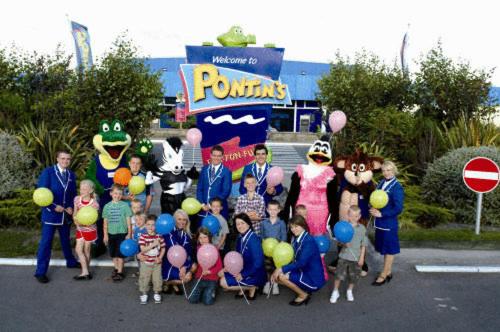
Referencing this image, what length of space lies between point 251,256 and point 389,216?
71.6 inches

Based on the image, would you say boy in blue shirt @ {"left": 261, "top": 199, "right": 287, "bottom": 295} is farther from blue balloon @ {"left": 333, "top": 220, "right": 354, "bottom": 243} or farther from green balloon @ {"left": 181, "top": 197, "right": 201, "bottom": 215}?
green balloon @ {"left": 181, "top": 197, "right": 201, "bottom": 215}

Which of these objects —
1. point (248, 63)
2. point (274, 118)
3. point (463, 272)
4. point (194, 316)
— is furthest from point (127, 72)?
point (274, 118)

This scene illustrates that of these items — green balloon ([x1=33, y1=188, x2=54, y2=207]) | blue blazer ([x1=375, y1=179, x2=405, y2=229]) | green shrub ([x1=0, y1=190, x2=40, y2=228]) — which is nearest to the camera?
green balloon ([x1=33, y1=188, x2=54, y2=207])

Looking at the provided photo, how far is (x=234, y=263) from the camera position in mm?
4820

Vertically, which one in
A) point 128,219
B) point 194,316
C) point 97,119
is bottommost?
point 194,316

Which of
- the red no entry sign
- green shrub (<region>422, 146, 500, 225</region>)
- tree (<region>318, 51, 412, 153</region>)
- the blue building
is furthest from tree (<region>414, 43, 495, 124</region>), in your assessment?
the blue building

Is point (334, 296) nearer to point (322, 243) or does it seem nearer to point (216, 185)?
point (322, 243)

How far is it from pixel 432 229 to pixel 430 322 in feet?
10.8

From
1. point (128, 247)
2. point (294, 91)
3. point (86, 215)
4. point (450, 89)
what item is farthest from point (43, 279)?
point (294, 91)

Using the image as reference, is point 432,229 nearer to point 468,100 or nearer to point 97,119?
point 468,100

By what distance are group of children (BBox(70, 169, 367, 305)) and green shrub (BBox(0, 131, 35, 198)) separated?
3.23 metres

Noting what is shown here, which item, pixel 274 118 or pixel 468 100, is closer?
pixel 468 100

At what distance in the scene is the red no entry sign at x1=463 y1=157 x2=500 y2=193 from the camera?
6895 millimetres

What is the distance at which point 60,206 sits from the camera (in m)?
5.69
